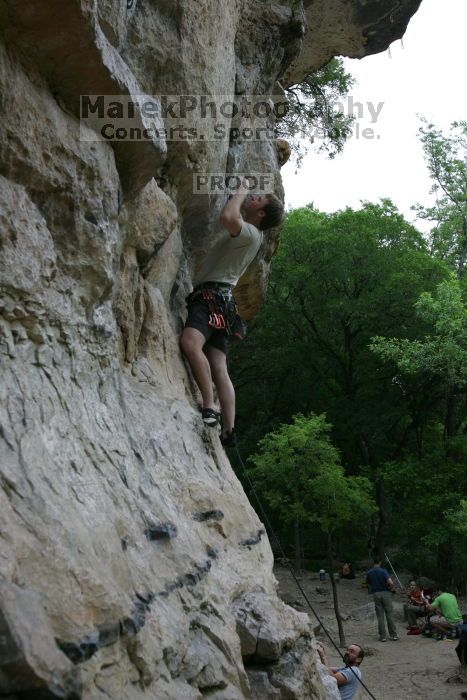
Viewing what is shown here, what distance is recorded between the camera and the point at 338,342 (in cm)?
2611

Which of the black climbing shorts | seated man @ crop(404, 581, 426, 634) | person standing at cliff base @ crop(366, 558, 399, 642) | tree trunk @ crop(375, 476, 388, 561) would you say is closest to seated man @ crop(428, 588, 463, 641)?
person standing at cliff base @ crop(366, 558, 399, 642)

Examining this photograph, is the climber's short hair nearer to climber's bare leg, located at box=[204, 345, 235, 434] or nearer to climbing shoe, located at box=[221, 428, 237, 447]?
climber's bare leg, located at box=[204, 345, 235, 434]

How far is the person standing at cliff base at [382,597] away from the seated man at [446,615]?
82 cm

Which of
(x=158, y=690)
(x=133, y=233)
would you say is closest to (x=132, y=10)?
(x=133, y=233)

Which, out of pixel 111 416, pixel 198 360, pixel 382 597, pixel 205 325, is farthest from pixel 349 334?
pixel 111 416

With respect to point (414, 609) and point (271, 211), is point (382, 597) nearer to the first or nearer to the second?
point (414, 609)

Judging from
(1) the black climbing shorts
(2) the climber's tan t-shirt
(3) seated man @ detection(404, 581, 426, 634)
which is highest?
(2) the climber's tan t-shirt

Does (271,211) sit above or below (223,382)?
above

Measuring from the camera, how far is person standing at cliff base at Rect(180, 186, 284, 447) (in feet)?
19.3

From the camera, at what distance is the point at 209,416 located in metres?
5.72

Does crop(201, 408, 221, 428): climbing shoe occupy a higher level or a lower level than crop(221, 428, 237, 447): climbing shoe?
higher

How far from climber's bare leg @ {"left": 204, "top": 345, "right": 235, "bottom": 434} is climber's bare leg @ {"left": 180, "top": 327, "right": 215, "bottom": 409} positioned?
21cm

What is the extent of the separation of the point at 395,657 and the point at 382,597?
1.52 meters

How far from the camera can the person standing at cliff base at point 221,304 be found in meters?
5.89
